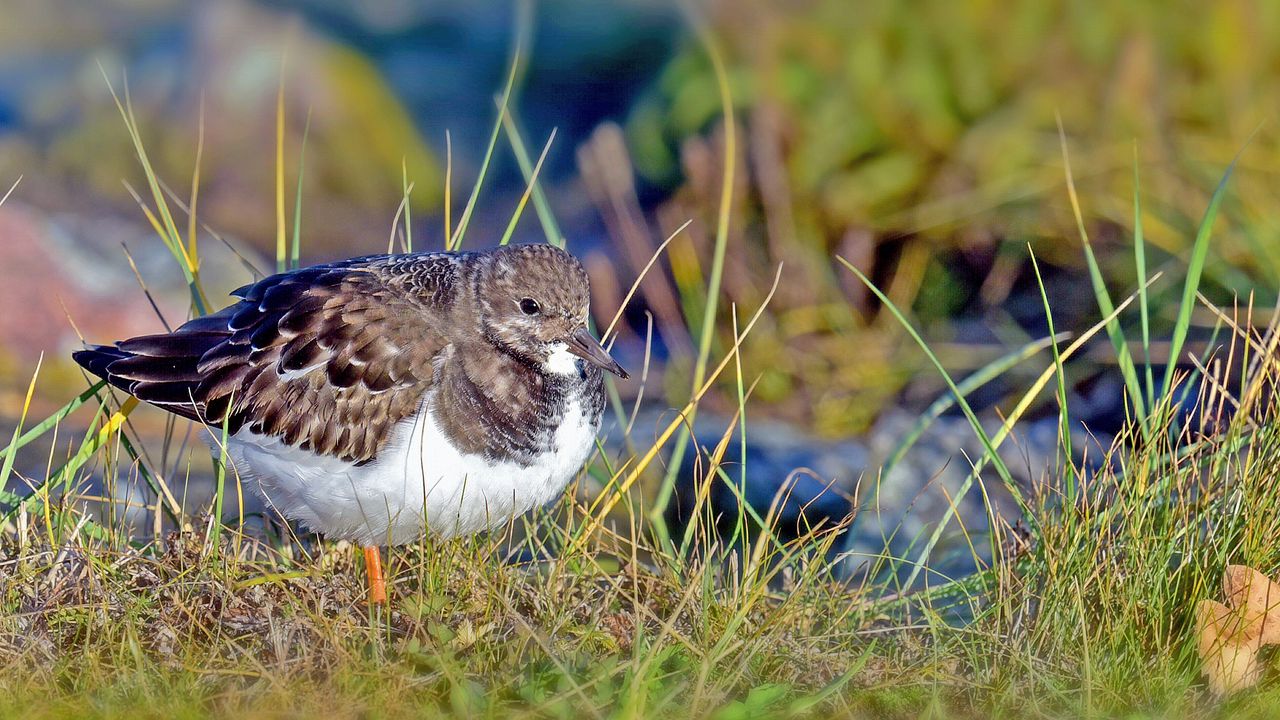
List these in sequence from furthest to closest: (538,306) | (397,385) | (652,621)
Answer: (538,306)
(397,385)
(652,621)

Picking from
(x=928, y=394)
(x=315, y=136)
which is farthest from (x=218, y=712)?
(x=315, y=136)

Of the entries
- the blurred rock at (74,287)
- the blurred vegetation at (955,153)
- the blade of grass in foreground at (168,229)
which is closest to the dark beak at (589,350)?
the blade of grass in foreground at (168,229)

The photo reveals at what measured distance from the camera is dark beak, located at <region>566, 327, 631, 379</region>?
4277mm

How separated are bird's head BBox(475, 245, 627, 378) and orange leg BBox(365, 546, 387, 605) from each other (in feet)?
2.61

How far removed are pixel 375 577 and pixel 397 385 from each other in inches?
24.1

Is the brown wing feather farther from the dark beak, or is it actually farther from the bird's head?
the dark beak

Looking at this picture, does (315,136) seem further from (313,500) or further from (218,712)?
(218,712)

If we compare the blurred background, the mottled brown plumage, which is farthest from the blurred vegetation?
the mottled brown plumage

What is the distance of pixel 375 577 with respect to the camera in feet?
13.5

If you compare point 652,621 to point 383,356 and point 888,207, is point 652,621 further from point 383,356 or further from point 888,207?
point 888,207

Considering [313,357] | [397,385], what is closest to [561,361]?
[397,385]

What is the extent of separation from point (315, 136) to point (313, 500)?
21.5ft

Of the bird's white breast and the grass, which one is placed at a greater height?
the bird's white breast

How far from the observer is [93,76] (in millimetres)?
10984
